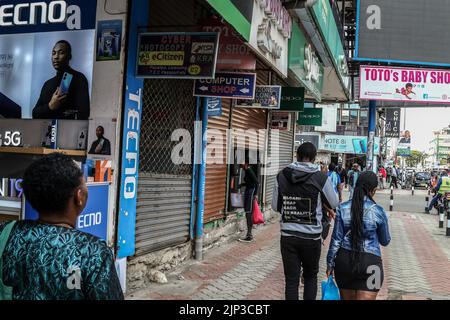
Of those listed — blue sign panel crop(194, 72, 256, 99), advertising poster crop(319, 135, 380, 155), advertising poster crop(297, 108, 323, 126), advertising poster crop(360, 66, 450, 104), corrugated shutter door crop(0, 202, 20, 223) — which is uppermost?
advertising poster crop(360, 66, 450, 104)

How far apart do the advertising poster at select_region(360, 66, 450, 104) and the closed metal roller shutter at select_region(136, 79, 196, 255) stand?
10.4 meters

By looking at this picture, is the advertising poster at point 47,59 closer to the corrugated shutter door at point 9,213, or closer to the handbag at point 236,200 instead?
the corrugated shutter door at point 9,213

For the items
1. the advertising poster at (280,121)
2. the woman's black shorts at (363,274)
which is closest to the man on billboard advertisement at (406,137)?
the advertising poster at (280,121)

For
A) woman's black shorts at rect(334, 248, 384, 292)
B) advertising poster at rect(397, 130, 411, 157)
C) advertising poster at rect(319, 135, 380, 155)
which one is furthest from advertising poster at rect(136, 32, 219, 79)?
advertising poster at rect(397, 130, 411, 157)

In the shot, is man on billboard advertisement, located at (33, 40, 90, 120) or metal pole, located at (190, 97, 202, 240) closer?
man on billboard advertisement, located at (33, 40, 90, 120)

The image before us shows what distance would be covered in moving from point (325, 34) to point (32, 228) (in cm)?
1015

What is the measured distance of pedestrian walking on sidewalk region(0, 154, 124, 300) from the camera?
172 cm

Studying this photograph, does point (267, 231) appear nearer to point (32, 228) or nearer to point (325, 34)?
point (325, 34)

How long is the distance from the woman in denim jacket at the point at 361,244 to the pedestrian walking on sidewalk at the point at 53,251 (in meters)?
2.69

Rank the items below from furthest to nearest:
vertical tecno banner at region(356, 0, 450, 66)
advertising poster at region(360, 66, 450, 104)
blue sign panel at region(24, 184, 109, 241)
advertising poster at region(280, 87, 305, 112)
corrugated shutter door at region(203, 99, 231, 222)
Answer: advertising poster at region(360, 66, 450, 104) → vertical tecno banner at region(356, 0, 450, 66) → advertising poster at region(280, 87, 305, 112) → corrugated shutter door at region(203, 99, 231, 222) → blue sign panel at region(24, 184, 109, 241)

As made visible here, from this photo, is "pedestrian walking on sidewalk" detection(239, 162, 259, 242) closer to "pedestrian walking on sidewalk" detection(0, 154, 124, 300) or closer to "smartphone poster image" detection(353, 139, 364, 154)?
"pedestrian walking on sidewalk" detection(0, 154, 124, 300)

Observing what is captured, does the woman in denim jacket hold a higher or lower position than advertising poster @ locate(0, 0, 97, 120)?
lower

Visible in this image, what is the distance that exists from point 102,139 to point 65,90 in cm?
78

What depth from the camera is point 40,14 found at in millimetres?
5426
